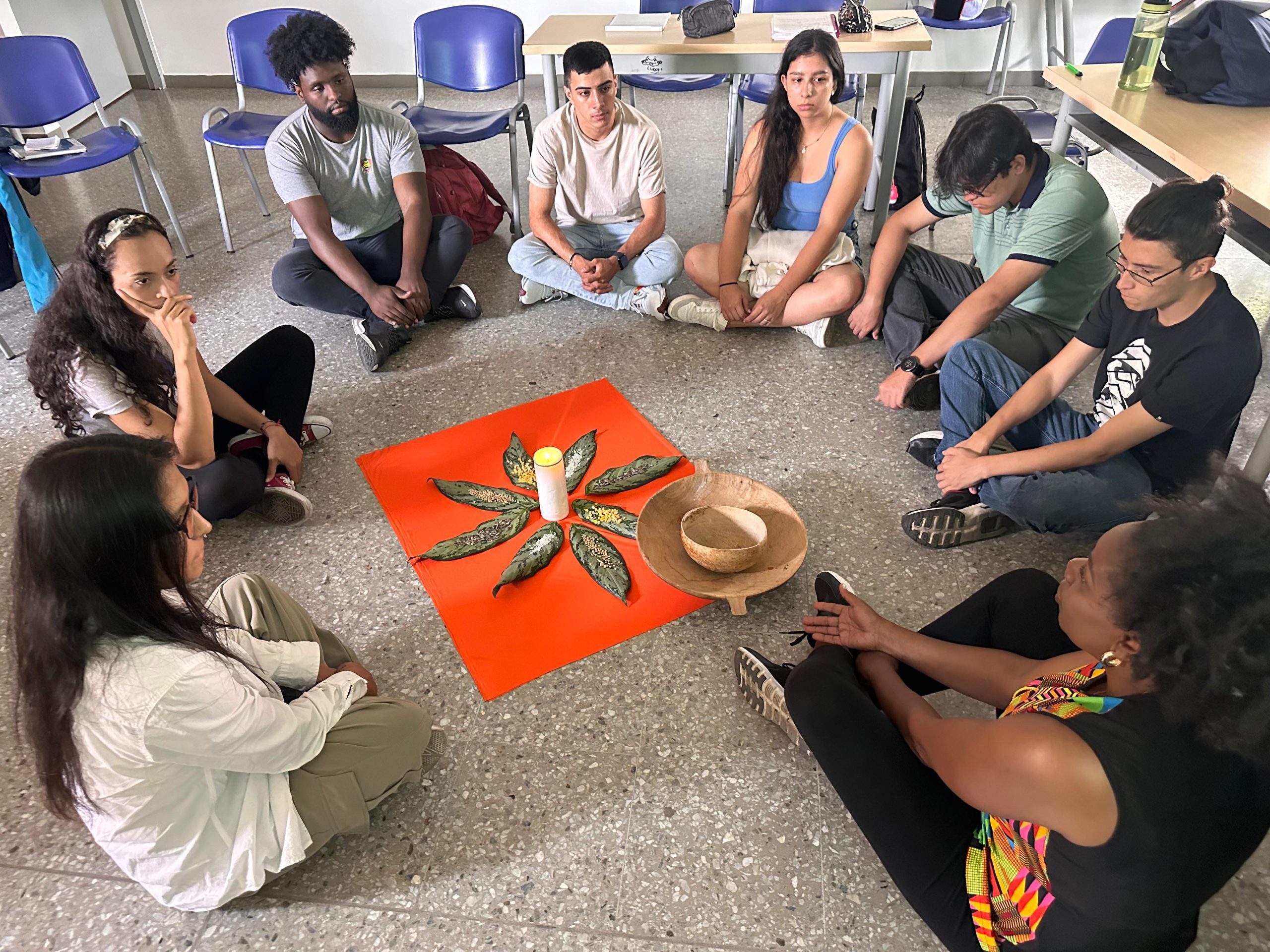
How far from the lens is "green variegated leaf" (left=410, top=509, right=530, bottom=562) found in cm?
194

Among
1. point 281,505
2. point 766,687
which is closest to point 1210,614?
point 766,687

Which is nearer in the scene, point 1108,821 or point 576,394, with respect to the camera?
point 1108,821

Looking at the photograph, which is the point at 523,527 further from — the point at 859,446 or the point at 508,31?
the point at 508,31

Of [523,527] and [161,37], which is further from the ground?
[161,37]

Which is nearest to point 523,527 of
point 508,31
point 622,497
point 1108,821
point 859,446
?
point 622,497

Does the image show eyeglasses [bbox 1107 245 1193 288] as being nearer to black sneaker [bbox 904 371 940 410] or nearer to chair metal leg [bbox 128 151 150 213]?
black sneaker [bbox 904 371 940 410]

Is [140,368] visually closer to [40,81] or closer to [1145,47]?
[40,81]

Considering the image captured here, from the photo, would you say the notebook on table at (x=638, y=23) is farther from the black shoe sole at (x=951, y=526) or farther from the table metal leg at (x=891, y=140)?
the black shoe sole at (x=951, y=526)

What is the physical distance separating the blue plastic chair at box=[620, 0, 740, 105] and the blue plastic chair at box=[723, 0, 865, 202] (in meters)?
0.17

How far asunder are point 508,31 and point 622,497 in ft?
7.56

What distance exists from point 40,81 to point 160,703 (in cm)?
317

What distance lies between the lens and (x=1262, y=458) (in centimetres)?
178

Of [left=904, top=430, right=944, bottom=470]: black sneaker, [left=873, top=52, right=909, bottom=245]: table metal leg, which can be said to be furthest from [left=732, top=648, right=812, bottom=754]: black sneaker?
[left=873, top=52, right=909, bottom=245]: table metal leg

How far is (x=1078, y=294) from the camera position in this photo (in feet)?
7.17
